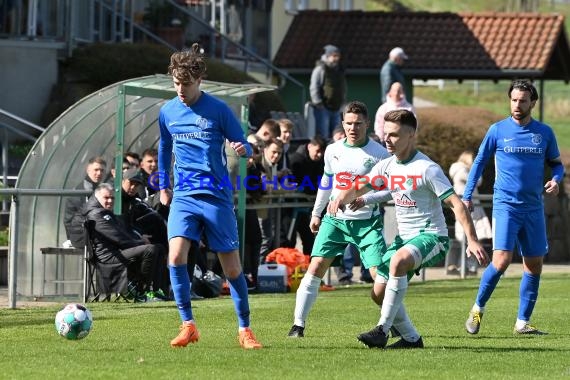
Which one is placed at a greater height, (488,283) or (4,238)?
(488,283)

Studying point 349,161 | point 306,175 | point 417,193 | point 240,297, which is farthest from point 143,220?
point 417,193

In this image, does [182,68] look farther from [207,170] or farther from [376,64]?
[376,64]

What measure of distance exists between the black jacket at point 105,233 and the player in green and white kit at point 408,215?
601 centimetres

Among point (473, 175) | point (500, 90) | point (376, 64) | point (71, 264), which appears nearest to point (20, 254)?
point (71, 264)

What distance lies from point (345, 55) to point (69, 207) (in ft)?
69.4

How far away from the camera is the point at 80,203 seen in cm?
1797

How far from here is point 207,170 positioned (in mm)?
11539

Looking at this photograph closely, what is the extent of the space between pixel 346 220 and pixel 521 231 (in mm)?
1731

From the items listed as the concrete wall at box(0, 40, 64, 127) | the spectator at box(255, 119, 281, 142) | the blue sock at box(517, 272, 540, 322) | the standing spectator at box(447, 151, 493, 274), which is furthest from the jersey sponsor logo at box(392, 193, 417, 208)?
the concrete wall at box(0, 40, 64, 127)

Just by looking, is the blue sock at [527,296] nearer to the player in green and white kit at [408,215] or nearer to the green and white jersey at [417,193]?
the player in green and white kit at [408,215]

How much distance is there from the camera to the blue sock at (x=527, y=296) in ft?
44.4

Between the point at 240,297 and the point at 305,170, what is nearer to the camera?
the point at 240,297

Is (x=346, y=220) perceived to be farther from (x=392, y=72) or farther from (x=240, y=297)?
(x=392, y=72)

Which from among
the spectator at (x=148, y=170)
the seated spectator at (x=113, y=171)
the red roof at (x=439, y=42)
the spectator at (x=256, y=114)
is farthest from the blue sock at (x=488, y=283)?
the red roof at (x=439, y=42)
